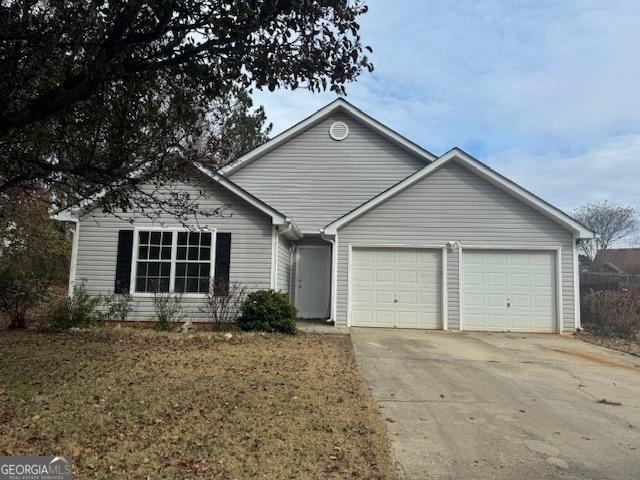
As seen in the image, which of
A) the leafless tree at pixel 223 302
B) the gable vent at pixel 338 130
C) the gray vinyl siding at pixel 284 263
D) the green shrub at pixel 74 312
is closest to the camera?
the green shrub at pixel 74 312

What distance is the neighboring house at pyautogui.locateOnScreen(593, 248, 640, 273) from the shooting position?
44.5m

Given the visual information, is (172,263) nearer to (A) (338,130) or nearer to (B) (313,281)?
(B) (313,281)

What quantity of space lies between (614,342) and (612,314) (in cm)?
201

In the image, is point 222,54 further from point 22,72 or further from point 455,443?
point 455,443

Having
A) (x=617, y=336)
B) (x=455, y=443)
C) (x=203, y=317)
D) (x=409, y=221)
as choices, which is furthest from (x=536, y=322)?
(x=455, y=443)

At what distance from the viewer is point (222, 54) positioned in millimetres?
5043

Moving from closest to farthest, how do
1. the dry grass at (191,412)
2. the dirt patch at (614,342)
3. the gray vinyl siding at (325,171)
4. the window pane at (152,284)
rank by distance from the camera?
the dry grass at (191,412) → the dirt patch at (614,342) → the window pane at (152,284) → the gray vinyl siding at (325,171)

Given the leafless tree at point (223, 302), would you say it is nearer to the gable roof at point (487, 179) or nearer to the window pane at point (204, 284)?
the window pane at point (204, 284)

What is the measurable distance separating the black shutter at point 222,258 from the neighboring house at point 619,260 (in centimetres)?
3992

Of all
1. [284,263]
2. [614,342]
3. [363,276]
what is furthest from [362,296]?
[614,342]

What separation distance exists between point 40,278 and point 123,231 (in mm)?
2102

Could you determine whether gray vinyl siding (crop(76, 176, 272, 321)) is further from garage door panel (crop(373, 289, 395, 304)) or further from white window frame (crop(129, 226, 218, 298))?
garage door panel (crop(373, 289, 395, 304))

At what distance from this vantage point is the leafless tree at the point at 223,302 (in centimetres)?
1227

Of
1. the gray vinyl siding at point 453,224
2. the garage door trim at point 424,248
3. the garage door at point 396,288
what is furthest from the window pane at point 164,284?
the garage door at point 396,288
